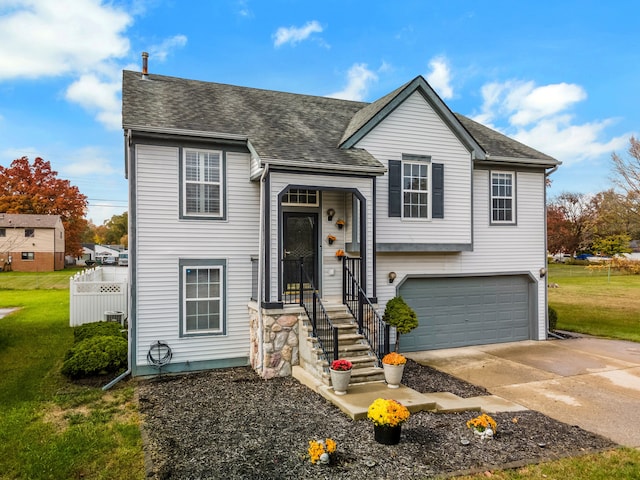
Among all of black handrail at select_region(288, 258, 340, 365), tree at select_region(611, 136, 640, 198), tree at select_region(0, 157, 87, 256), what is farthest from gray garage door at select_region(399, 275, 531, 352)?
tree at select_region(0, 157, 87, 256)

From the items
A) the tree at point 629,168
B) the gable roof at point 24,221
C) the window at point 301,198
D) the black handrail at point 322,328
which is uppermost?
the tree at point 629,168

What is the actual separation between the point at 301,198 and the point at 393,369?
479 cm

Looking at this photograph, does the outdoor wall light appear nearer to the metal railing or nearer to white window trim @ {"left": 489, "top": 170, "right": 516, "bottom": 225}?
the metal railing

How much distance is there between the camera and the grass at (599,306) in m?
15.1

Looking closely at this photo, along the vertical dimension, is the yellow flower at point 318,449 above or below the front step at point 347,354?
below

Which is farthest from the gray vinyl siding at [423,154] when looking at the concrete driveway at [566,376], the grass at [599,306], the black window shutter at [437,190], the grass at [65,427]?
the grass at [599,306]

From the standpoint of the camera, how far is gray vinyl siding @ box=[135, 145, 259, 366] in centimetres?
932

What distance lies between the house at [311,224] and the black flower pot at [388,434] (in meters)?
2.47

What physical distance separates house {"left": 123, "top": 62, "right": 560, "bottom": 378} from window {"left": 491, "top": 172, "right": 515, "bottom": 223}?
39 mm

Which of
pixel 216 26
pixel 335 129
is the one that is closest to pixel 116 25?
pixel 216 26

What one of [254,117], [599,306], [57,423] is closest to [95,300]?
[254,117]

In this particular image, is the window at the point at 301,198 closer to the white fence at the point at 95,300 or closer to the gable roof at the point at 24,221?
the white fence at the point at 95,300

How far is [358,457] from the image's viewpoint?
204 inches

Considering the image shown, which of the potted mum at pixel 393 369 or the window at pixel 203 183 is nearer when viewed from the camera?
the potted mum at pixel 393 369
